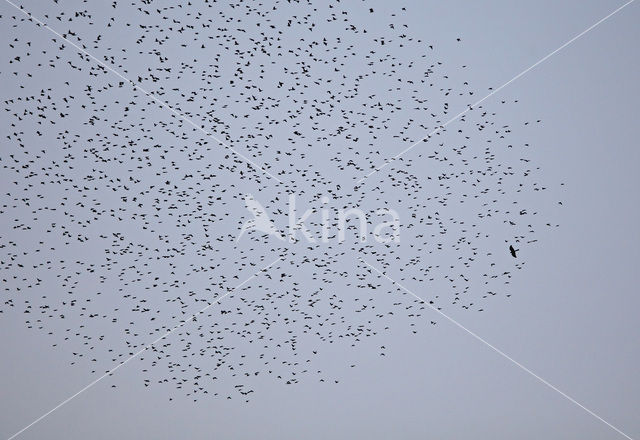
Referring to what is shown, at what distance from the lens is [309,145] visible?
22578 mm

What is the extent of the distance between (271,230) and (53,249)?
596cm

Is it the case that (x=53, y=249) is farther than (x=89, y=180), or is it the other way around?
(x=89, y=180)

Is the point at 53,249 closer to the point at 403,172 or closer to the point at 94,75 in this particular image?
the point at 94,75

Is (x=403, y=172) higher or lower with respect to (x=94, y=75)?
lower

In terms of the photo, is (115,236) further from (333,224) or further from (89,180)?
(333,224)

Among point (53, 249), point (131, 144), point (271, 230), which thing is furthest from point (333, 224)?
point (53, 249)

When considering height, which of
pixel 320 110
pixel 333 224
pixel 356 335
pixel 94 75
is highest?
pixel 94 75

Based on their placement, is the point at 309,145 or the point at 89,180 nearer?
the point at 309,145

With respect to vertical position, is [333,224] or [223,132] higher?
[223,132]

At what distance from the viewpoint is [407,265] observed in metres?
23.2

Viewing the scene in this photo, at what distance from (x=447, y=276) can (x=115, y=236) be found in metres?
9.07

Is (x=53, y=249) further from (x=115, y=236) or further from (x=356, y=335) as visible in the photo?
(x=356, y=335)

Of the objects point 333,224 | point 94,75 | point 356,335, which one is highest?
point 94,75

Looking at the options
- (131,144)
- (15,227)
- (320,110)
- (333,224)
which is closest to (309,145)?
(320,110)
